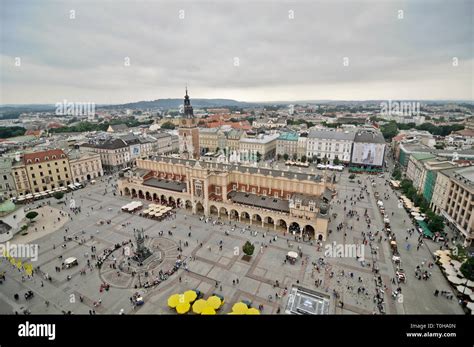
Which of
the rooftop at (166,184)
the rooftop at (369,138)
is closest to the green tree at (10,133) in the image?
the rooftop at (166,184)

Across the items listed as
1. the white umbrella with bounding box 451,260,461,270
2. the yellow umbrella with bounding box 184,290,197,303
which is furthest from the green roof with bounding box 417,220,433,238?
the yellow umbrella with bounding box 184,290,197,303

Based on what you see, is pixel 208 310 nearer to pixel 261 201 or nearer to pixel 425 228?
pixel 261 201

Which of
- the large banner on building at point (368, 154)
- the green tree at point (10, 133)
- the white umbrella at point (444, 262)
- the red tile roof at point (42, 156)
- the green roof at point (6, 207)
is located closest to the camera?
the white umbrella at point (444, 262)

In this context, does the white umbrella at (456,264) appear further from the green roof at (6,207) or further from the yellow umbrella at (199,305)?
the green roof at (6,207)

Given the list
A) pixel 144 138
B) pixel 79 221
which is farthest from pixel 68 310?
pixel 144 138

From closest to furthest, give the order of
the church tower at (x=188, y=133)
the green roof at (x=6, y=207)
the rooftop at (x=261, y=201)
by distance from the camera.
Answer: the green roof at (x=6, y=207) < the rooftop at (x=261, y=201) < the church tower at (x=188, y=133)

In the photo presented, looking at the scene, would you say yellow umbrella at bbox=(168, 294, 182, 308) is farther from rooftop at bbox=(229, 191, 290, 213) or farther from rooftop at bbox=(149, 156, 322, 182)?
rooftop at bbox=(149, 156, 322, 182)

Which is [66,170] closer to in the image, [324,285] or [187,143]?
[187,143]

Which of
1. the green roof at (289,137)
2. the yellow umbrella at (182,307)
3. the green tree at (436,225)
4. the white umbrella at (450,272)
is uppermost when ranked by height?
the green roof at (289,137)
